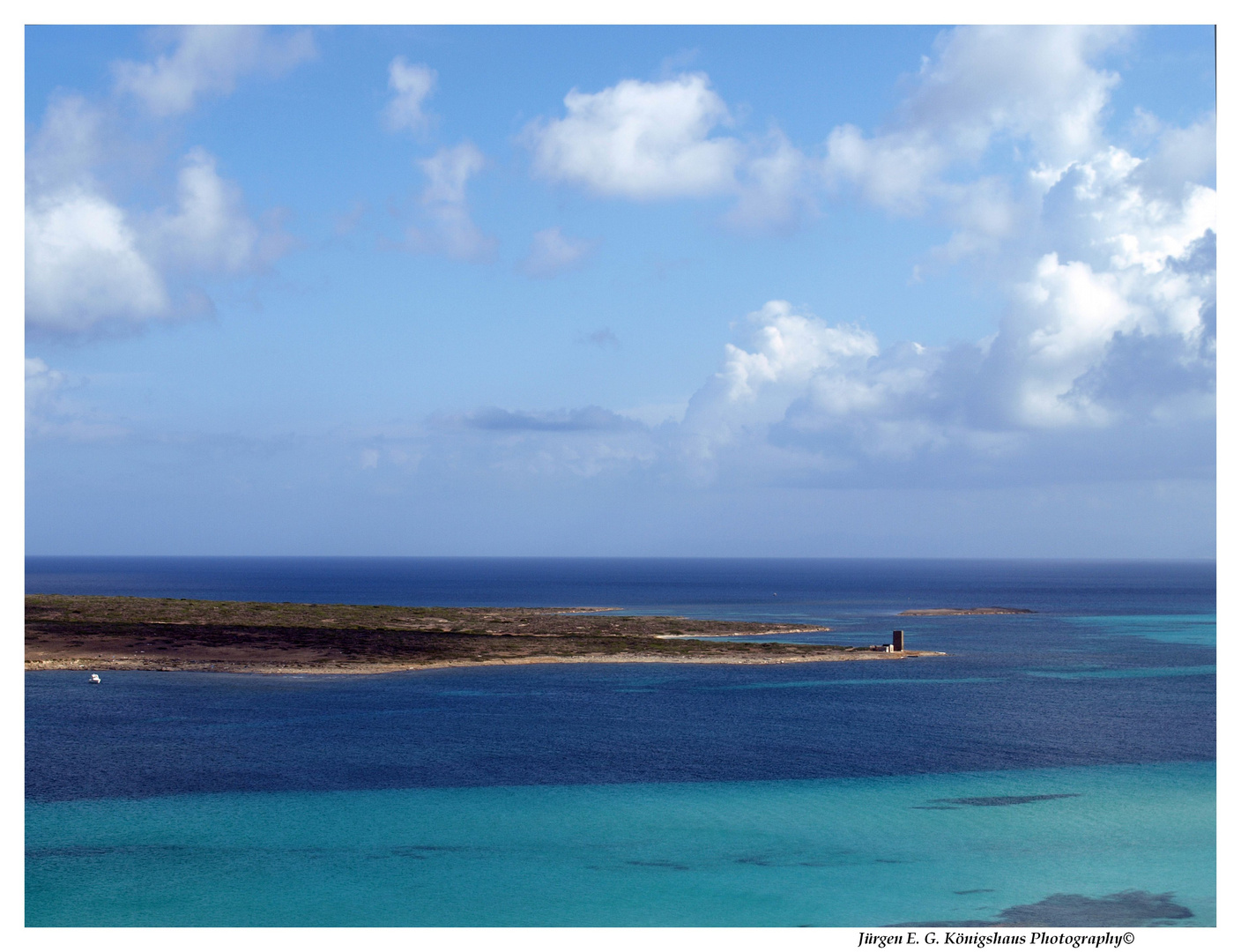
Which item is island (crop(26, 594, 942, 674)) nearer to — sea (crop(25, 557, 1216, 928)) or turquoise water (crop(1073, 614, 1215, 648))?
sea (crop(25, 557, 1216, 928))

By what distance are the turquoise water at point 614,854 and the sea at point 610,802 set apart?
→ 13cm

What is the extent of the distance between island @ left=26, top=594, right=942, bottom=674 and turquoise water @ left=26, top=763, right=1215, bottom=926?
40.9m

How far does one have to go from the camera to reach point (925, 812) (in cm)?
3844

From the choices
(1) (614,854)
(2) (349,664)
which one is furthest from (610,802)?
(2) (349,664)

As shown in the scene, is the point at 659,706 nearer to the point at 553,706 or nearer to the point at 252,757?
the point at 553,706

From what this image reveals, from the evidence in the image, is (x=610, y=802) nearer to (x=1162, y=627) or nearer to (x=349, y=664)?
(x=349, y=664)

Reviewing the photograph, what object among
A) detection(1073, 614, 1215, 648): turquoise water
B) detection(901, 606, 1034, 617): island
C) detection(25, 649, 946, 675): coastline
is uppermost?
detection(25, 649, 946, 675): coastline

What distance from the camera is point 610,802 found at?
39.9m

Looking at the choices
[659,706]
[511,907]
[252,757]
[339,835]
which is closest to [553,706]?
[659,706]

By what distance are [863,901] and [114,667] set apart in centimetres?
6334

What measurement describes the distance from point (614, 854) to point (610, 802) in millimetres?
6515

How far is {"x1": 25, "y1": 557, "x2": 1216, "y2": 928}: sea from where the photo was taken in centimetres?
2922

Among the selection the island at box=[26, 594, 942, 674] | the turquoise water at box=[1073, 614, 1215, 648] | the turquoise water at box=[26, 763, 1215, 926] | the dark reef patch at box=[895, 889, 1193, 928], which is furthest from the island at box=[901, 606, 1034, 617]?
the dark reef patch at box=[895, 889, 1193, 928]

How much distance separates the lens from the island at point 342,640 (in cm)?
7788
